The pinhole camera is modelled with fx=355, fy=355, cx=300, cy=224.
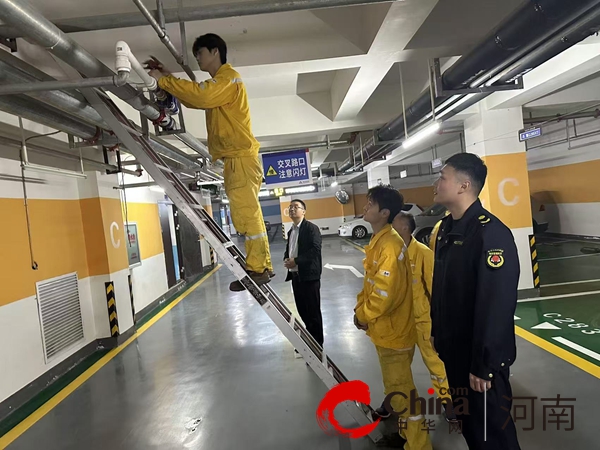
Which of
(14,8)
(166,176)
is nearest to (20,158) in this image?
(166,176)

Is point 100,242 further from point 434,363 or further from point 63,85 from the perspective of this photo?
point 434,363

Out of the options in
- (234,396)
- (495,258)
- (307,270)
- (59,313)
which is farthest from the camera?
(59,313)

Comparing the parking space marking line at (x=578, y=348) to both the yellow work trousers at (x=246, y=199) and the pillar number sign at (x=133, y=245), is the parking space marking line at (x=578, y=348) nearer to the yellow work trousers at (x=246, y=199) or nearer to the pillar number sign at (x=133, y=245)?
the yellow work trousers at (x=246, y=199)

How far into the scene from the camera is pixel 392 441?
9.15ft

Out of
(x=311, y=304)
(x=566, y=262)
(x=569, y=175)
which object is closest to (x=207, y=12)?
(x=311, y=304)

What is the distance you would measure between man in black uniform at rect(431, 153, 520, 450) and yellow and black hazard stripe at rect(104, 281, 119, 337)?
5.05m

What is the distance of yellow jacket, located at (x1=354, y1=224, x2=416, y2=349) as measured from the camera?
2455 millimetres

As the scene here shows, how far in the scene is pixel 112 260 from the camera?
5609 mm

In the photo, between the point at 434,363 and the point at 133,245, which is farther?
the point at 133,245

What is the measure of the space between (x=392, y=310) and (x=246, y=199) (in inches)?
52.7

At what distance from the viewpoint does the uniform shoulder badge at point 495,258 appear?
1.77 m

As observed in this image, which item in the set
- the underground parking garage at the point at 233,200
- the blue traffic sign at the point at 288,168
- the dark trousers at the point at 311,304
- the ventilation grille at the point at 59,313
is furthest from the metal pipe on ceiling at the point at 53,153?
the dark trousers at the point at 311,304

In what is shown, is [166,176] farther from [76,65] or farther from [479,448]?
[479,448]

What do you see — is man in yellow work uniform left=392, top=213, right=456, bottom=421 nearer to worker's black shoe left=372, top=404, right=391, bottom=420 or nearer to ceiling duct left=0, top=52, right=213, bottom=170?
worker's black shoe left=372, top=404, right=391, bottom=420
